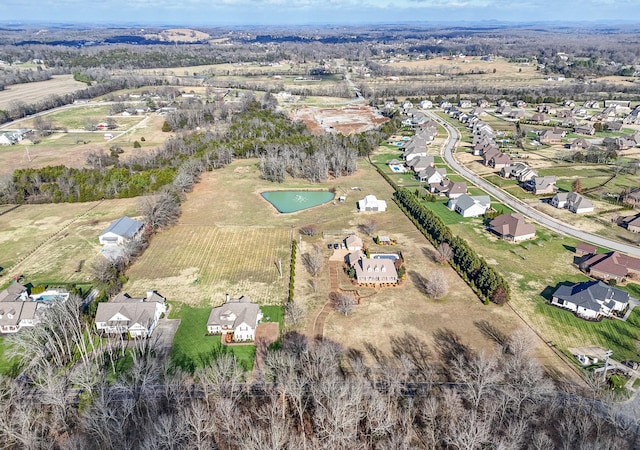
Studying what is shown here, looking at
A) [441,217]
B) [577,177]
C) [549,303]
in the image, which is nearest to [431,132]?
[577,177]

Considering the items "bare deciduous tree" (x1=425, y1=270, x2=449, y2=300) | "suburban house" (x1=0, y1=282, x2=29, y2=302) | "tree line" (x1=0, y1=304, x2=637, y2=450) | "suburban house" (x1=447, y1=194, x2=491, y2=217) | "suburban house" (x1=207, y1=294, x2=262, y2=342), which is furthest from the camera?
"suburban house" (x1=447, y1=194, x2=491, y2=217)

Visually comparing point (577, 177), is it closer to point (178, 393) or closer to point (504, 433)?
point (504, 433)

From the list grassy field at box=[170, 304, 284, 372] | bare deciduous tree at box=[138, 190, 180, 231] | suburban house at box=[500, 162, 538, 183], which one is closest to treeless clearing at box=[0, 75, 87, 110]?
bare deciduous tree at box=[138, 190, 180, 231]

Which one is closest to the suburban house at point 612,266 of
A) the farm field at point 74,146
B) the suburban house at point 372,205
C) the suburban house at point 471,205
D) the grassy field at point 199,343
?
the suburban house at point 471,205

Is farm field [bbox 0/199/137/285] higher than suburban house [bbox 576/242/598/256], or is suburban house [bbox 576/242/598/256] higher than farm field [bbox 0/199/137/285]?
→ suburban house [bbox 576/242/598/256]

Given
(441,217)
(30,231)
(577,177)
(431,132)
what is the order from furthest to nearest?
(431,132), (577,177), (441,217), (30,231)

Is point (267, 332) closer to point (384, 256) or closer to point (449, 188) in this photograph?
point (384, 256)

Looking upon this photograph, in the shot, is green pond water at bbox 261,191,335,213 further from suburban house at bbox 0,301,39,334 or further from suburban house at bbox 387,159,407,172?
suburban house at bbox 0,301,39,334
